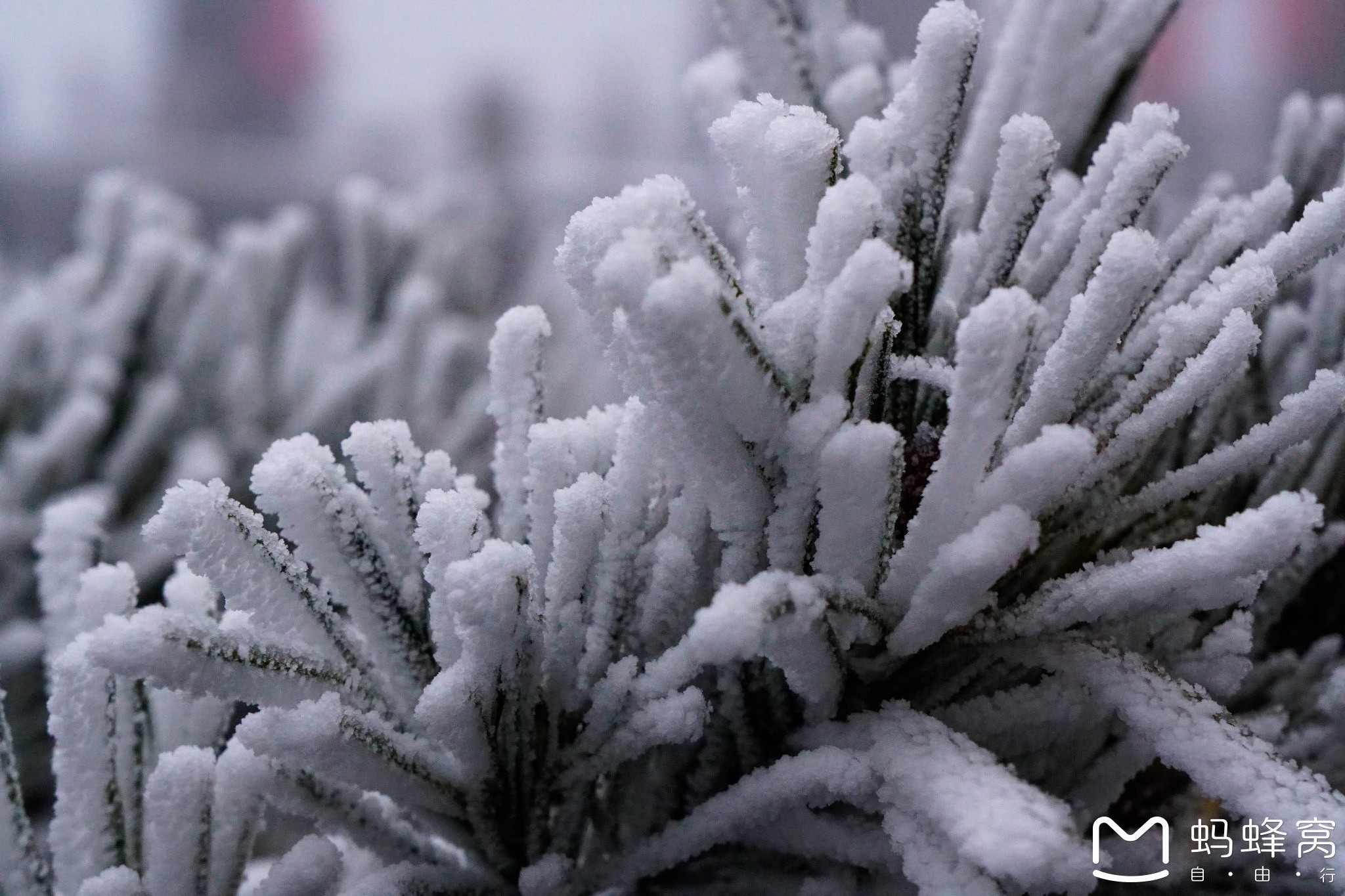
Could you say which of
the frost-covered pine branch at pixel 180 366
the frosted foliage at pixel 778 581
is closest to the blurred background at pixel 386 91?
the frost-covered pine branch at pixel 180 366

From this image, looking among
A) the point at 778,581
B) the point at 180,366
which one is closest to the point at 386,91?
the point at 180,366

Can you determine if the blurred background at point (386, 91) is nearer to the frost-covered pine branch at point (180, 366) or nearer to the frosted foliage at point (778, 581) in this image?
the frost-covered pine branch at point (180, 366)

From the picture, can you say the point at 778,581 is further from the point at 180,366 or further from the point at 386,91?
the point at 386,91

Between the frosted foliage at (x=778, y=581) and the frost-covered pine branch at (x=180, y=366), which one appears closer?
the frosted foliage at (x=778, y=581)

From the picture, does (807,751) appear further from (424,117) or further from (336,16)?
(336,16)

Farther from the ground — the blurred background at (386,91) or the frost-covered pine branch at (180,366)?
the blurred background at (386,91)

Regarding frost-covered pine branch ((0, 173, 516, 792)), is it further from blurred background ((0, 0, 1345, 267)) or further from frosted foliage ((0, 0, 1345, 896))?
blurred background ((0, 0, 1345, 267))

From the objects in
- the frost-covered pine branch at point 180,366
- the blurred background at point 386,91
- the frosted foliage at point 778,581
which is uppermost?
the blurred background at point 386,91
